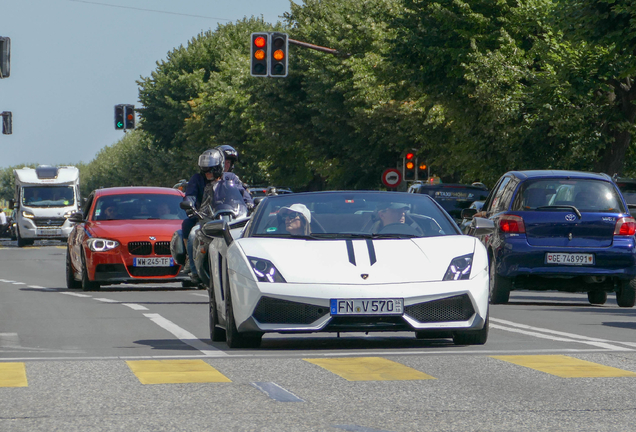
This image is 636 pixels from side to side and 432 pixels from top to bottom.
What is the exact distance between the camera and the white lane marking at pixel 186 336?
9.78 metres

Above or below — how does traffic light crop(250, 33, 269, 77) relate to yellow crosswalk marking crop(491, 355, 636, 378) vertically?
above

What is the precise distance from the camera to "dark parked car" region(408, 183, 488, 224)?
28.1 m

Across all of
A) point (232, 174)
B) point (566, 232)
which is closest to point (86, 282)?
point (232, 174)

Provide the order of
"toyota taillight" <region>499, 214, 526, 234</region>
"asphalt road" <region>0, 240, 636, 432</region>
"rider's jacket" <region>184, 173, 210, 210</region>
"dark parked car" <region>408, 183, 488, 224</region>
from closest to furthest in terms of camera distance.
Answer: "asphalt road" <region>0, 240, 636, 432</region> → "rider's jacket" <region>184, 173, 210, 210</region> → "toyota taillight" <region>499, 214, 526, 234</region> → "dark parked car" <region>408, 183, 488, 224</region>

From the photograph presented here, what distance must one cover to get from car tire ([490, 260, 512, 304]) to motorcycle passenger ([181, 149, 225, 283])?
3704 millimetres

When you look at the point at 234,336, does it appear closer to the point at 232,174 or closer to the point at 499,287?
the point at 232,174

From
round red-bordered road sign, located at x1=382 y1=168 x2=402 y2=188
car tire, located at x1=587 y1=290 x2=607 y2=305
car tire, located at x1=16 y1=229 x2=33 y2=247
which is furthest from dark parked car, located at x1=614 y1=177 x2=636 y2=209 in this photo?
car tire, located at x1=16 y1=229 x2=33 y2=247

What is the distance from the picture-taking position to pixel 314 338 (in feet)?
36.2

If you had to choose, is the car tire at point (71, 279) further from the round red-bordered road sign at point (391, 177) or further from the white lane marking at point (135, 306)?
the round red-bordered road sign at point (391, 177)

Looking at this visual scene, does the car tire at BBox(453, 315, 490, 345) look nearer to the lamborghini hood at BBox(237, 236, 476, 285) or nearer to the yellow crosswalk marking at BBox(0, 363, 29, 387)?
the lamborghini hood at BBox(237, 236, 476, 285)

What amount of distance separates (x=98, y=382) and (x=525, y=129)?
28.4 meters

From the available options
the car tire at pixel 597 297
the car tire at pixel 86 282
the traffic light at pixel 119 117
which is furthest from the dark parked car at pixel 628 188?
the traffic light at pixel 119 117

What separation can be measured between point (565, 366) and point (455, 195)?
19.5 meters

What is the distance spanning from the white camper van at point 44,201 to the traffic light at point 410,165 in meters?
15.8
